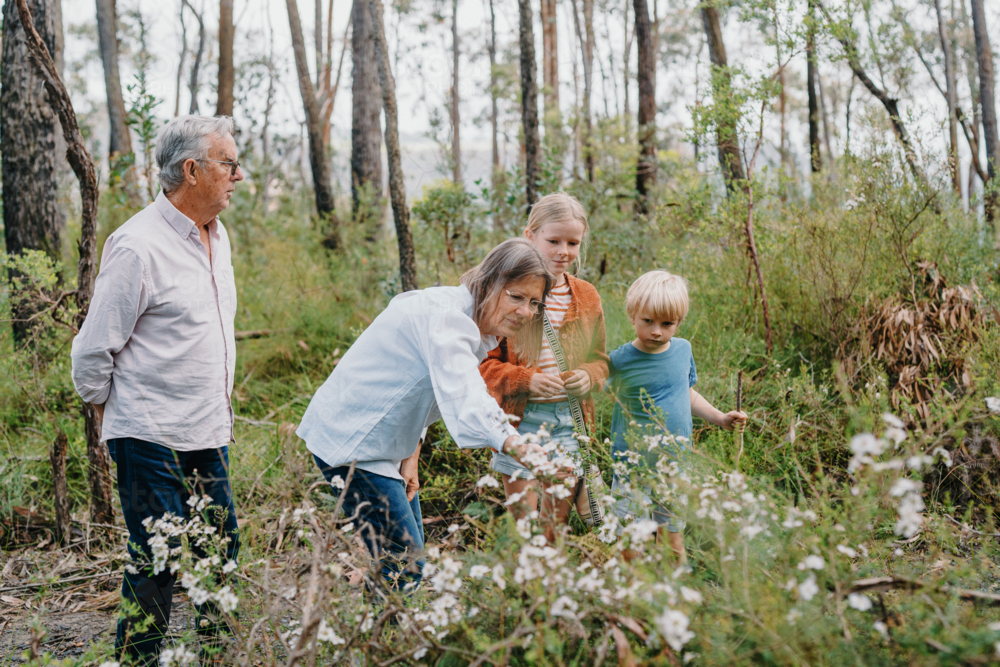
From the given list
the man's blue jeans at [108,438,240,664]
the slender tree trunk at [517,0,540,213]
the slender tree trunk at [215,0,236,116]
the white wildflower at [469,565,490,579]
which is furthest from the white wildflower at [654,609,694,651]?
the slender tree trunk at [215,0,236,116]

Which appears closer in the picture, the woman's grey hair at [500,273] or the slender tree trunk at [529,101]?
the woman's grey hair at [500,273]

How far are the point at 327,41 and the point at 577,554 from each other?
22.0 metres

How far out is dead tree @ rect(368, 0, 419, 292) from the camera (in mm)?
5594

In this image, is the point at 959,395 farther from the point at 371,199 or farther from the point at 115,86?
the point at 115,86

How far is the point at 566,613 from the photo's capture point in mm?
1452

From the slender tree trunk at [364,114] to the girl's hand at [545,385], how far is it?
9.74 meters

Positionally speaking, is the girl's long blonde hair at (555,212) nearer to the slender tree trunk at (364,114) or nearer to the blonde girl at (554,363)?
the blonde girl at (554,363)

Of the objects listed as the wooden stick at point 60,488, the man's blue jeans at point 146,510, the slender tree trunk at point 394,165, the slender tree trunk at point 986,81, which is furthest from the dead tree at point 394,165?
the slender tree trunk at point 986,81

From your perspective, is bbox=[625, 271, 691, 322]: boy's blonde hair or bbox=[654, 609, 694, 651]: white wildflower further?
bbox=[625, 271, 691, 322]: boy's blonde hair

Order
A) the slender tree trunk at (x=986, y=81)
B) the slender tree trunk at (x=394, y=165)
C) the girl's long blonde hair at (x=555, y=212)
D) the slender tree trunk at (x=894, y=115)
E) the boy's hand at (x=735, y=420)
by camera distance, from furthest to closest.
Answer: the slender tree trunk at (x=986, y=81)
the slender tree trunk at (x=394, y=165)
the slender tree trunk at (x=894, y=115)
the girl's long blonde hair at (x=555, y=212)
the boy's hand at (x=735, y=420)

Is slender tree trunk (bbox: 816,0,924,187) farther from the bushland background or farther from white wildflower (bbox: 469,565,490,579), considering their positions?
white wildflower (bbox: 469,565,490,579)

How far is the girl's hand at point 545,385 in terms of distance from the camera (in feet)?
8.54

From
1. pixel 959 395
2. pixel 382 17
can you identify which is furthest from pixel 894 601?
pixel 382 17

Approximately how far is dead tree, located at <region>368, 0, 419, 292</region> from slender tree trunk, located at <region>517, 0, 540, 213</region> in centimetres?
244
